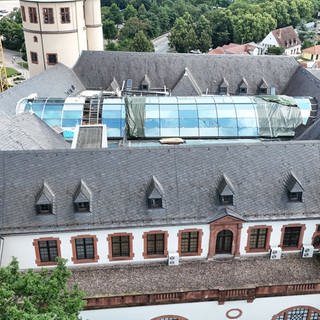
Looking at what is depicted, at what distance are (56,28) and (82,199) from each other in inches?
1292

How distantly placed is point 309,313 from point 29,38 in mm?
46311

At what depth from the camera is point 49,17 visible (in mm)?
55062

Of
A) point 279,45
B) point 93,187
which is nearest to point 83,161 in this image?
A: point 93,187

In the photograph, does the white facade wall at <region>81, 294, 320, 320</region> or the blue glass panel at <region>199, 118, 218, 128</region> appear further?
the blue glass panel at <region>199, 118, 218, 128</region>

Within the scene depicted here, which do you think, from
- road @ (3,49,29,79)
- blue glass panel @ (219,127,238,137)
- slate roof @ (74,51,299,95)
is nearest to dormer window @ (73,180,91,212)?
blue glass panel @ (219,127,238,137)

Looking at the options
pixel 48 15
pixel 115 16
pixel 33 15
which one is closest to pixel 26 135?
pixel 48 15

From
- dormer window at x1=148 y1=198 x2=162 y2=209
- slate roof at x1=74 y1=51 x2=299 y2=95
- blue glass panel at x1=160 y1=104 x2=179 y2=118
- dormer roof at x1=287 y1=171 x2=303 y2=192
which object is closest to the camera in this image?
dormer window at x1=148 y1=198 x2=162 y2=209

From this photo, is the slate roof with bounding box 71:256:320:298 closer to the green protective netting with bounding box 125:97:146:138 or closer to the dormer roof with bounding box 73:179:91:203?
the dormer roof with bounding box 73:179:91:203

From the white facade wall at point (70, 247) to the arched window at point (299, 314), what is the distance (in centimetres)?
666

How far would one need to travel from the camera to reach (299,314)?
3122cm

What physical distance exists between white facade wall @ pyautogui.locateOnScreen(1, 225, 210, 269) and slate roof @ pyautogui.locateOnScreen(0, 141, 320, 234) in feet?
2.01

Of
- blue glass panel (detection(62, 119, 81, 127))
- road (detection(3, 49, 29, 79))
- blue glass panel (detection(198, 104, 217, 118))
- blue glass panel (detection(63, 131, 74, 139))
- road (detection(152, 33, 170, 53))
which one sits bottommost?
road (detection(3, 49, 29, 79))

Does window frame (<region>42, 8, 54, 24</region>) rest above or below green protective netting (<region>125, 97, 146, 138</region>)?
above

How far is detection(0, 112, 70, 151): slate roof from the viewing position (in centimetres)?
3488
